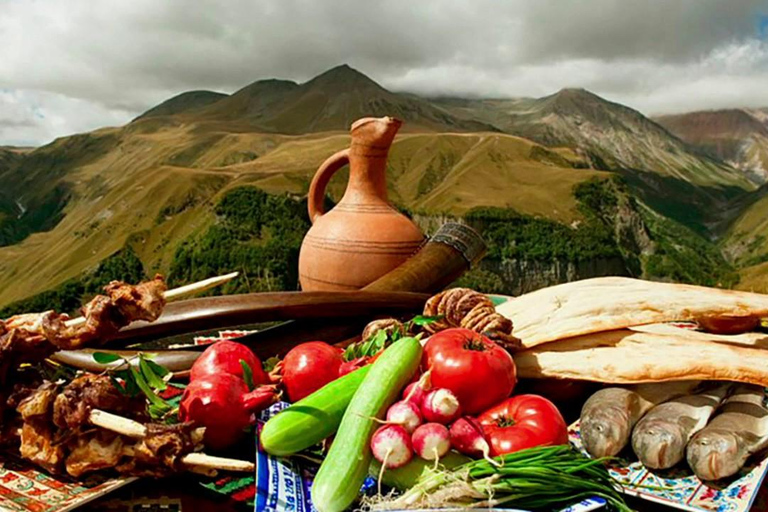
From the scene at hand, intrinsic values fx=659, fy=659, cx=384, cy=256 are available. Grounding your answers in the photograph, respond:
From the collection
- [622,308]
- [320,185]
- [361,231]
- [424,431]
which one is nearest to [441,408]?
[424,431]

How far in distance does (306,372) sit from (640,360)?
1.33 metres

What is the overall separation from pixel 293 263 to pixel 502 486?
78.3m

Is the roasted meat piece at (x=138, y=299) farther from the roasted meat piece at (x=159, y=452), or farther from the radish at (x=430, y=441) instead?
the radish at (x=430, y=441)

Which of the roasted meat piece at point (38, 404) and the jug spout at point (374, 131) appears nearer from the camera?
the roasted meat piece at point (38, 404)

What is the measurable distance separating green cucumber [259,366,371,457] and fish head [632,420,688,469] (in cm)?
100

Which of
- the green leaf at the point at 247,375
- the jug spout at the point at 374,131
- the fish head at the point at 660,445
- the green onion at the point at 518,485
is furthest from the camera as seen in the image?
the jug spout at the point at 374,131

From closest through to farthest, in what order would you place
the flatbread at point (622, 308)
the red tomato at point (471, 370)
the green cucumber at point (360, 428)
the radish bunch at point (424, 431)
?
1. the green cucumber at point (360, 428)
2. the radish bunch at point (424, 431)
3. the red tomato at point (471, 370)
4. the flatbread at point (622, 308)

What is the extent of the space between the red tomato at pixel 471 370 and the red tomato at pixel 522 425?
0.21 ft

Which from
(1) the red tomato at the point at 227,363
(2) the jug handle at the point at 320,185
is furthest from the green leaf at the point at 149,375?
(2) the jug handle at the point at 320,185

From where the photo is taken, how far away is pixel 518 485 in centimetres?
185

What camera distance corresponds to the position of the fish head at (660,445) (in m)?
2.21

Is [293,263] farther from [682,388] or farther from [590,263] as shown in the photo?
[682,388]

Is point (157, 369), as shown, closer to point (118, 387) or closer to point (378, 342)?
point (118, 387)

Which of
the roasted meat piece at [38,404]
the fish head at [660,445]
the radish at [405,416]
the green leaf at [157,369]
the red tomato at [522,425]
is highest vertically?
the green leaf at [157,369]
